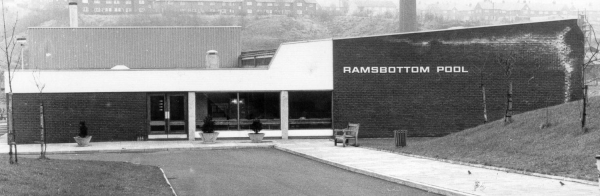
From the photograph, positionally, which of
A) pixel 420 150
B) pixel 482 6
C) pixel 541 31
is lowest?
pixel 420 150

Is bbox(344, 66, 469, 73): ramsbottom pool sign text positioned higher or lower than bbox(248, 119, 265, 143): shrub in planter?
higher

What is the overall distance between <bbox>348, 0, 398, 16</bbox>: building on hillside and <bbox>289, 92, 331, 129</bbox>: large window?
376 feet

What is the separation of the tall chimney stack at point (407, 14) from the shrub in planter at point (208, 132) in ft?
117

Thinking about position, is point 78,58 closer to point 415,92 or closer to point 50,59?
point 50,59

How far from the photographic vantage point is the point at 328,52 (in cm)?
3266

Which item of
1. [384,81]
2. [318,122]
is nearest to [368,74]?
[384,81]

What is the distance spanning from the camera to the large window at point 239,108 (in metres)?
33.1

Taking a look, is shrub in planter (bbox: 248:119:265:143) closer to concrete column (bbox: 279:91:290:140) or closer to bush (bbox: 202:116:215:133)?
concrete column (bbox: 279:91:290:140)

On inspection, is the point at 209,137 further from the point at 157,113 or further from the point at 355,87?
the point at 355,87

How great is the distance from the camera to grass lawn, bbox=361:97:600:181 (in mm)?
15602

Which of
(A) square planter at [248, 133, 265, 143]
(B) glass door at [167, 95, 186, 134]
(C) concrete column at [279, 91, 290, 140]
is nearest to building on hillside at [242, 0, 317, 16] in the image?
(B) glass door at [167, 95, 186, 134]

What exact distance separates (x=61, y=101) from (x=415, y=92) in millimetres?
17283

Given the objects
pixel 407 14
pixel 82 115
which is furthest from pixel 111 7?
pixel 82 115

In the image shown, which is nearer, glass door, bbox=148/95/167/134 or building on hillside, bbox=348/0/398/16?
glass door, bbox=148/95/167/134
